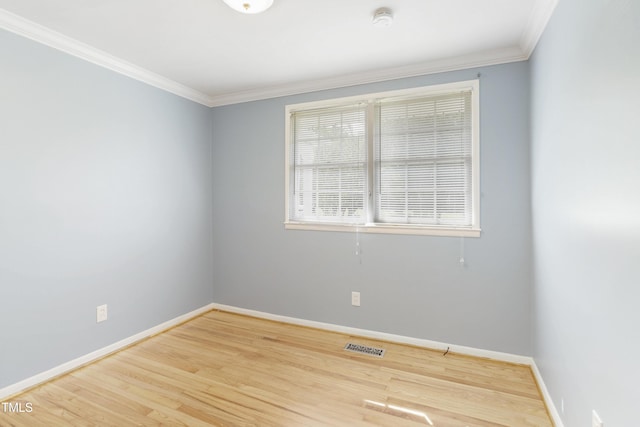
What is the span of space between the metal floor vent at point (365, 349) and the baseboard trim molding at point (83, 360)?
1.80 m

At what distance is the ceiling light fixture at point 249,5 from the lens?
6.11 ft

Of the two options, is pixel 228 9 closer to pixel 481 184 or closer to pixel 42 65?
pixel 42 65

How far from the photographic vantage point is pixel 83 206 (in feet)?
8.16

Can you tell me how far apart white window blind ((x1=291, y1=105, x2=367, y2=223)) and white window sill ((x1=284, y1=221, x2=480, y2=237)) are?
0.08 meters

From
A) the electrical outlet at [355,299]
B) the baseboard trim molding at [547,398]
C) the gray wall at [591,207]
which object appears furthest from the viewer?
the electrical outlet at [355,299]

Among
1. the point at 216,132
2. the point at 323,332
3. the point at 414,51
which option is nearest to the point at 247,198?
the point at 216,132

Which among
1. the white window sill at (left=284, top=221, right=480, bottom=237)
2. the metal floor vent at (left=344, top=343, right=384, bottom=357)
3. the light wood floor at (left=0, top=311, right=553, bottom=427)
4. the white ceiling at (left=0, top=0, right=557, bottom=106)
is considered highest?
the white ceiling at (left=0, top=0, right=557, bottom=106)

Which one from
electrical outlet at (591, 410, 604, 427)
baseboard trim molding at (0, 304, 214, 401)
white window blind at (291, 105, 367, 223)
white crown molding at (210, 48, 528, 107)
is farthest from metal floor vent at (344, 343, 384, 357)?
white crown molding at (210, 48, 528, 107)

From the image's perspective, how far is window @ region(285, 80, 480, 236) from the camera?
269cm

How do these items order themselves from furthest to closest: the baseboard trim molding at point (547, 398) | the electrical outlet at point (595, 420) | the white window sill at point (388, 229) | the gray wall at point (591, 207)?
the white window sill at point (388, 229) → the baseboard trim molding at point (547, 398) → the electrical outlet at point (595, 420) → the gray wall at point (591, 207)

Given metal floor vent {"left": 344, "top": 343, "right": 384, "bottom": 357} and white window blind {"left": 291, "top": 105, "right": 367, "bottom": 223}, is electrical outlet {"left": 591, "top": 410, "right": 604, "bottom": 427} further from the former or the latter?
white window blind {"left": 291, "top": 105, "right": 367, "bottom": 223}

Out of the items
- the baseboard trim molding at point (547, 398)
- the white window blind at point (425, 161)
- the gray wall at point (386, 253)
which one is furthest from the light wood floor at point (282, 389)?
the white window blind at point (425, 161)

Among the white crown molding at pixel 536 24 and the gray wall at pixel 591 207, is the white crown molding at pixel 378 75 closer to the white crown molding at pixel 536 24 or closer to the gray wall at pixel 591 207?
the white crown molding at pixel 536 24

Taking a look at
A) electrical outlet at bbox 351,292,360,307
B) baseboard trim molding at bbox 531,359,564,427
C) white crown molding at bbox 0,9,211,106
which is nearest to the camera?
baseboard trim molding at bbox 531,359,564,427
